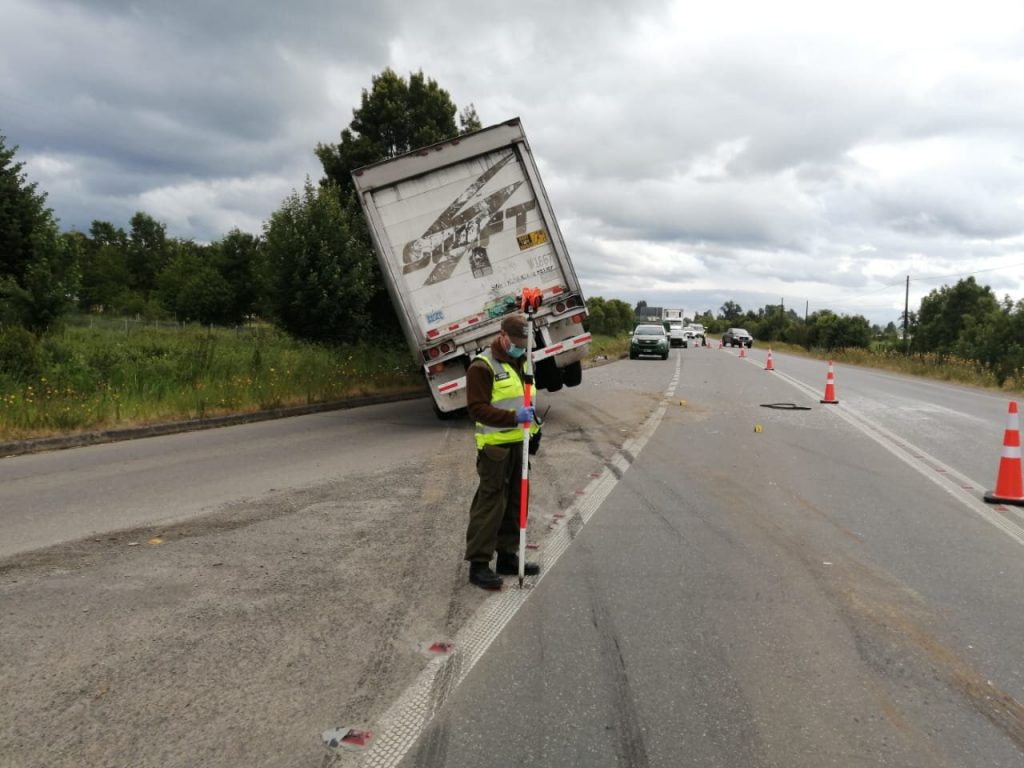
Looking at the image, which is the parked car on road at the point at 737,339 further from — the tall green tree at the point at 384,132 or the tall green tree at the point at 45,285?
the tall green tree at the point at 45,285

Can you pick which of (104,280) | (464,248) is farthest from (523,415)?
(104,280)

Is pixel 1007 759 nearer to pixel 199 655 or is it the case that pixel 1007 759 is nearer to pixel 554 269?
pixel 199 655

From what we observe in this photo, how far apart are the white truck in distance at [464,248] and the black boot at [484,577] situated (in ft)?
20.0

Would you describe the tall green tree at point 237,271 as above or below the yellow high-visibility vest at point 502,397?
above

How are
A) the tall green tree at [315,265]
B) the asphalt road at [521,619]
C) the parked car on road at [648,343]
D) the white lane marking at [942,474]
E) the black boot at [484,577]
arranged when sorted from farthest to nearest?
the parked car on road at [648,343]
the tall green tree at [315,265]
the white lane marking at [942,474]
the black boot at [484,577]
the asphalt road at [521,619]

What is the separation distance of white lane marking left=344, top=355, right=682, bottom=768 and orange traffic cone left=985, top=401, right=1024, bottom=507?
419 cm

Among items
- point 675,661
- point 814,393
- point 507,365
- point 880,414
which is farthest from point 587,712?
point 814,393

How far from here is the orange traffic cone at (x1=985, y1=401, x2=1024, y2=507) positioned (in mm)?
6914

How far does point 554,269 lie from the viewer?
11.1 meters

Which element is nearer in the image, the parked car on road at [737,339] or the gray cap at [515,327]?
the gray cap at [515,327]

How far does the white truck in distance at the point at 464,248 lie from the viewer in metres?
10.6

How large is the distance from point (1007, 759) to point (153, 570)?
4.75m

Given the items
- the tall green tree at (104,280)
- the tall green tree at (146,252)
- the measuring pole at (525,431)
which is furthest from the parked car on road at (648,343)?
the tall green tree at (146,252)

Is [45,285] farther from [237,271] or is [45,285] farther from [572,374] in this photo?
[237,271]
